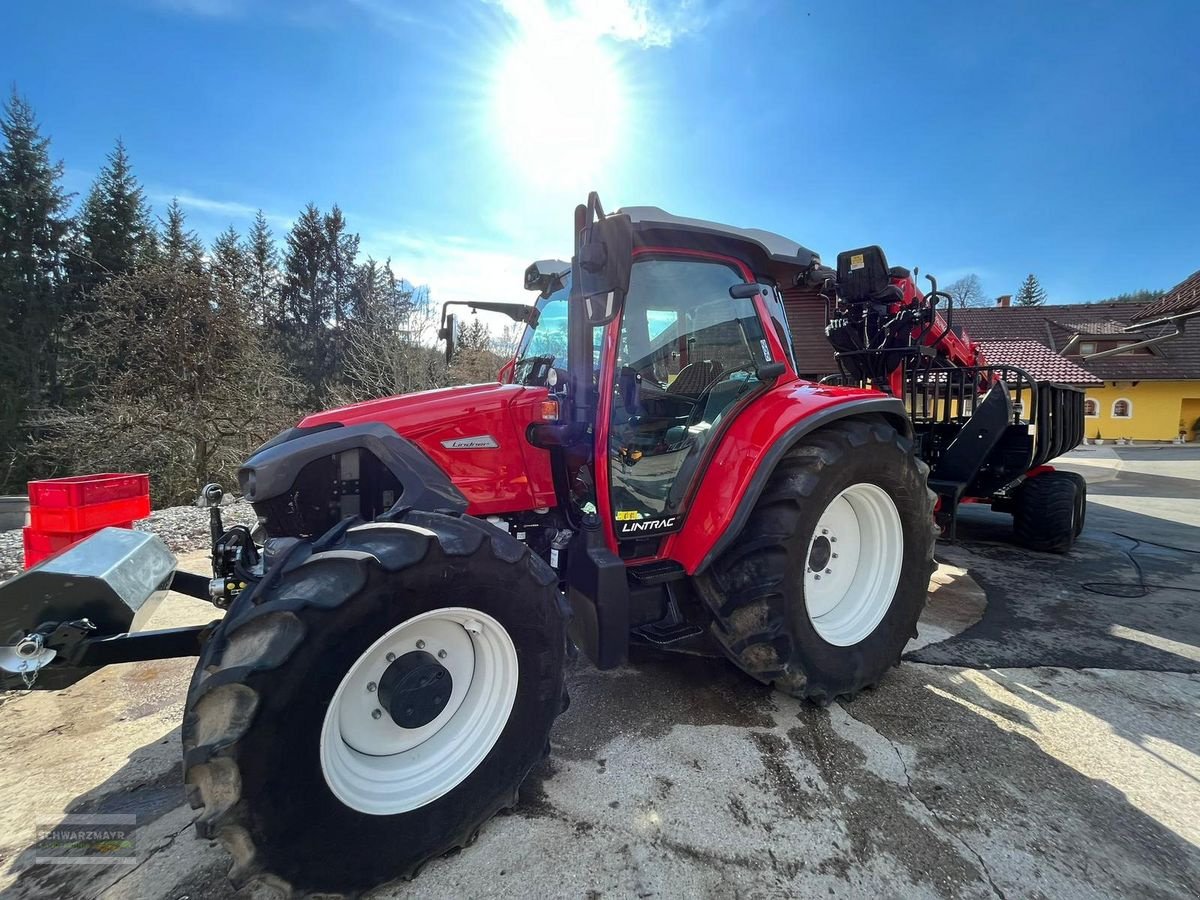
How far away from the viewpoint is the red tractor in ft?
4.69

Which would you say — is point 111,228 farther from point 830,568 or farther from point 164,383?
point 830,568

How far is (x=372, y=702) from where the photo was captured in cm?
174

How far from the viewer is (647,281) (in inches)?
98.4

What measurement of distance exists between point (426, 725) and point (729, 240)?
7.93 ft

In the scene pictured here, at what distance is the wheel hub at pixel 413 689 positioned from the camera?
5.54 feet

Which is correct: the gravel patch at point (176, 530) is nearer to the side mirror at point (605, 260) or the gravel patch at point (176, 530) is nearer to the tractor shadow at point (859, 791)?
the tractor shadow at point (859, 791)

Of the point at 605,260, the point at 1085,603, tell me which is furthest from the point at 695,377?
the point at 1085,603

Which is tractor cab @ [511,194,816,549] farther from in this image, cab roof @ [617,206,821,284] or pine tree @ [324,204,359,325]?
pine tree @ [324,204,359,325]

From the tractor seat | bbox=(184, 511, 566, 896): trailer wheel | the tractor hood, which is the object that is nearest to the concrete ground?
bbox=(184, 511, 566, 896): trailer wheel

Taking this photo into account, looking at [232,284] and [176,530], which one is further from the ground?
[232,284]

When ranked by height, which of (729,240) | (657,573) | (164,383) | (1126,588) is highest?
(164,383)

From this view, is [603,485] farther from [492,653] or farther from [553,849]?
[553,849]

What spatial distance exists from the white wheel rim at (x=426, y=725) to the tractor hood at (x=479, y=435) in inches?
26.2

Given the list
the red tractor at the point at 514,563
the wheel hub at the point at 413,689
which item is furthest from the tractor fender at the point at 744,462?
the wheel hub at the point at 413,689
